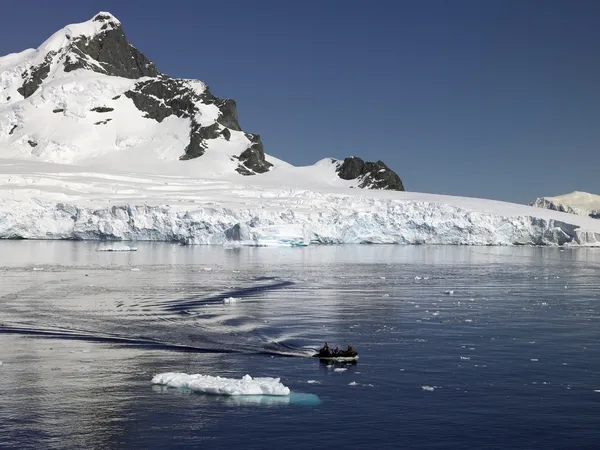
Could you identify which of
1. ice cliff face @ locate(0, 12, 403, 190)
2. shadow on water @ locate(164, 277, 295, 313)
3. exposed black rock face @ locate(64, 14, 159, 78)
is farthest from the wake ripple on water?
exposed black rock face @ locate(64, 14, 159, 78)

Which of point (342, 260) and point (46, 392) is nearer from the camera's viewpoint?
point (46, 392)

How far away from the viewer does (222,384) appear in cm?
1491

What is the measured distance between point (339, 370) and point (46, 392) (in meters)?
6.43

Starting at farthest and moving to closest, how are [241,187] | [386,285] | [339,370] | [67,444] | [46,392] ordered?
[241,187] < [386,285] < [339,370] < [46,392] < [67,444]

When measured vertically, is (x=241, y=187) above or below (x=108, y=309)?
above

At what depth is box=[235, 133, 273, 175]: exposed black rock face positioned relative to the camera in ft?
441

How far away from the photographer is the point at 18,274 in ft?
129

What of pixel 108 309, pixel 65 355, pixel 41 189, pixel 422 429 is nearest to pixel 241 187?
pixel 41 189

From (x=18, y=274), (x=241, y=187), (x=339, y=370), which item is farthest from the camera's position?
(x=241, y=187)

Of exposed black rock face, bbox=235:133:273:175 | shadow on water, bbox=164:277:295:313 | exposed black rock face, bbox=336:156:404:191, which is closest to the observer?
shadow on water, bbox=164:277:295:313

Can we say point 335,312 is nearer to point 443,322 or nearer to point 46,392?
point 443,322

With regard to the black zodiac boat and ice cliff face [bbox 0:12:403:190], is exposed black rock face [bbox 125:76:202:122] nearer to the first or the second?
ice cliff face [bbox 0:12:403:190]

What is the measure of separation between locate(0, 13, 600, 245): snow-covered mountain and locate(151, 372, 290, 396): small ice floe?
58.8 m

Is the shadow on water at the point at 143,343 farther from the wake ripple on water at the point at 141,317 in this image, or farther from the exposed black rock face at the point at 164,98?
the exposed black rock face at the point at 164,98
